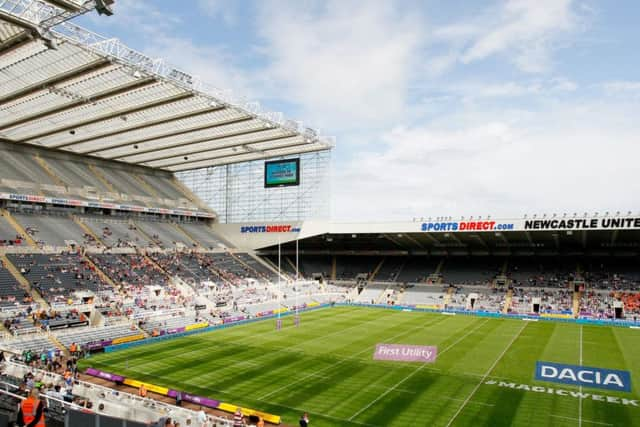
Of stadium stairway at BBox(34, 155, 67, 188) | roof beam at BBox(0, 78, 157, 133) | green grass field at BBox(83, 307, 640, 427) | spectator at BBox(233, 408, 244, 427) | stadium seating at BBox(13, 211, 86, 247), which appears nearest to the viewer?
spectator at BBox(233, 408, 244, 427)

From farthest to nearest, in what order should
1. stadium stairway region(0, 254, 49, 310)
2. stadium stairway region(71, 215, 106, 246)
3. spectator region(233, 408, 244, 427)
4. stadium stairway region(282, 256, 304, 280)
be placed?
1. stadium stairway region(282, 256, 304, 280)
2. stadium stairway region(71, 215, 106, 246)
3. stadium stairway region(0, 254, 49, 310)
4. spectator region(233, 408, 244, 427)

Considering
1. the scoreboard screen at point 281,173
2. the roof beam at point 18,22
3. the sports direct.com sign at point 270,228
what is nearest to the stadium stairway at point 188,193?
the sports direct.com sign at point 270,228

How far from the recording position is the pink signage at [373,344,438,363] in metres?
26.9

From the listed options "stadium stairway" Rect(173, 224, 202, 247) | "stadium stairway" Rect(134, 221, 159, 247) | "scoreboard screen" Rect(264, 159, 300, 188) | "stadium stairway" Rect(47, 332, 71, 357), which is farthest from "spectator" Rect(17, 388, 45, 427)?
"stadium stairway" Rect(173, 224, 202, 247)

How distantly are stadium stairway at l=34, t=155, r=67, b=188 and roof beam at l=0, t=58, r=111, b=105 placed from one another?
648 inches

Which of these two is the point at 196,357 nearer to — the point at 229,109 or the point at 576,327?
the point at 229,109

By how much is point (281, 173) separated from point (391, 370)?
3788 centimetres

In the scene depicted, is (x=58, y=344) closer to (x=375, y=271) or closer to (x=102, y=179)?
(x=102, y=179)

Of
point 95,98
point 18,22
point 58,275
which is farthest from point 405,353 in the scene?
point 95,98

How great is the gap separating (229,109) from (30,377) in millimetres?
25244

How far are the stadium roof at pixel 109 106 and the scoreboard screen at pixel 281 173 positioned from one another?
1.78 meters

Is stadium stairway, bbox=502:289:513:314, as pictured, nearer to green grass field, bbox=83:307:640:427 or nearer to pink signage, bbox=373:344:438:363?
green grass field, bbox=83:307:640:427

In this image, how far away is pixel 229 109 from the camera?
3903cm

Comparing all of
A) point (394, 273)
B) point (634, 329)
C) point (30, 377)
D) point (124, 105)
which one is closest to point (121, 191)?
point (124, 105)
